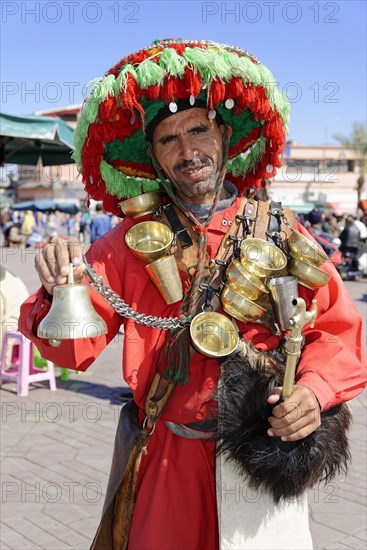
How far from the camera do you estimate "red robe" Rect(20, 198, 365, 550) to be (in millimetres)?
2020

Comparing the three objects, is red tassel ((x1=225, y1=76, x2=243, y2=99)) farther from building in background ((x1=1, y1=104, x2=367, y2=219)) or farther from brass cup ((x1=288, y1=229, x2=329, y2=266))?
building in background ((x1=1, y1=104, x2=367, y2=219))

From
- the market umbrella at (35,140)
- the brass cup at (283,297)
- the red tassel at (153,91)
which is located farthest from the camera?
the market umbrella at (35,140)

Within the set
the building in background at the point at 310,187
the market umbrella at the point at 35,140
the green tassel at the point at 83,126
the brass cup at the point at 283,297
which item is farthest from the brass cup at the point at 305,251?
the building in background at the point at 310,187

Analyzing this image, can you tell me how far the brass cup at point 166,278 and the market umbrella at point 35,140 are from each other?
374cm

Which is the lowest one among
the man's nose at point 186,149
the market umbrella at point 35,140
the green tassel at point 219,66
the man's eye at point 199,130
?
the man's nose at point 186,149

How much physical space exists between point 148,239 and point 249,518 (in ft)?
3.29

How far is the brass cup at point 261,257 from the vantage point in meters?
2.11

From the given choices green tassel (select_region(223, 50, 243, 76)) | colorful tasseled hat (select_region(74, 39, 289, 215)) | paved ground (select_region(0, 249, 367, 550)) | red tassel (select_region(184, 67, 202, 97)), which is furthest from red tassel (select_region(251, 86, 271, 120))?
paved ground (select_region(0, 249, 367, 550))

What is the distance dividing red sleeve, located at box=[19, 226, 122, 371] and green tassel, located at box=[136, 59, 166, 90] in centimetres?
60

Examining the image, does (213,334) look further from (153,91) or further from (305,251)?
(153,91)

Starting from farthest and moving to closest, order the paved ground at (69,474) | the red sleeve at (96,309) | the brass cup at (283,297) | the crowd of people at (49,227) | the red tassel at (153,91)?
the crowd of people at (49,227), the paved ground at (69,474), the red tassel at (153,91), the red sleeve at (96,309), the brass cup at (283,297)

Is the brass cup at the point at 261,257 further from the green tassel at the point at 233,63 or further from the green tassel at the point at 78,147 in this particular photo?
the green tassel at the point at 78,147

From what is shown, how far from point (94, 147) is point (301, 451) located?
1357 mm

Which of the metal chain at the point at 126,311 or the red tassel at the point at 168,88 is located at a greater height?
→ the red tassel at the point at 168,88
